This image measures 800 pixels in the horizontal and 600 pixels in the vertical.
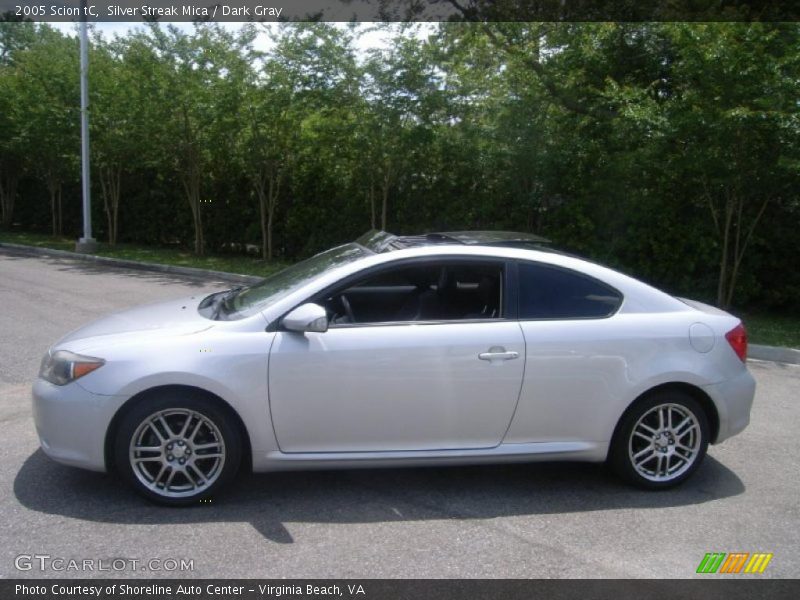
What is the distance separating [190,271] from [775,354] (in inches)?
473

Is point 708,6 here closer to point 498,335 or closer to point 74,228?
point 498,335

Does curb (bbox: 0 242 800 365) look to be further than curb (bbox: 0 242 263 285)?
No

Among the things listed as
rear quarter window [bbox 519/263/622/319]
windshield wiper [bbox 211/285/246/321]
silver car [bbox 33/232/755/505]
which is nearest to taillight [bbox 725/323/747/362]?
silver car [bbox 33/232/755/505]

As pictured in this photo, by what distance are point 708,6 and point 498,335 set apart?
11.4 m

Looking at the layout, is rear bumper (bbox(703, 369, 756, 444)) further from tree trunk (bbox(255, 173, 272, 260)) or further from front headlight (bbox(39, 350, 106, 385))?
tree trunk (bbox(255, 173, 272, 260))

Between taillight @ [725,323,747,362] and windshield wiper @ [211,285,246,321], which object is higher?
windshield wiper @ [211,285,246,321]

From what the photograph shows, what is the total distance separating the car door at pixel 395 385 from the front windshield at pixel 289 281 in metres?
0.37

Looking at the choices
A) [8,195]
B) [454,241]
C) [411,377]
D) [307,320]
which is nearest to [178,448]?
[307,320]

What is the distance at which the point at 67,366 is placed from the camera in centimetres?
432
